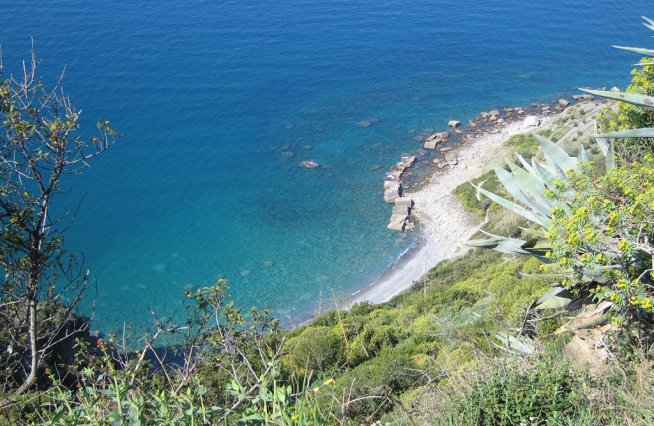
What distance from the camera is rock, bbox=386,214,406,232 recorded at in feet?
102

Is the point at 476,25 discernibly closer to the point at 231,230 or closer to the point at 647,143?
the point at 231,230

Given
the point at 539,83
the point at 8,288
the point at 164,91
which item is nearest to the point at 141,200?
the point at 164,91

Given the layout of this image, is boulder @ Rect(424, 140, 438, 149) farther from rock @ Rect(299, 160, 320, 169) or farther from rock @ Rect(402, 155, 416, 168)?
rock @ Rect(299, 160, 320, 169)

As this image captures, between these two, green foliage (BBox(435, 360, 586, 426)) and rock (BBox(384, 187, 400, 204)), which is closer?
green foliage (BBox(435, 360, 586, 426))

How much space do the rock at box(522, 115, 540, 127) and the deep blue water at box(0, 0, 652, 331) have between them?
14.1ft

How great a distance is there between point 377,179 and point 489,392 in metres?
30.4

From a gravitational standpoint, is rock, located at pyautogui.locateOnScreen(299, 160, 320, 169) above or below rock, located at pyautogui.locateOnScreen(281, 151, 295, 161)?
below

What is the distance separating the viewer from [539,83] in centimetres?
4819

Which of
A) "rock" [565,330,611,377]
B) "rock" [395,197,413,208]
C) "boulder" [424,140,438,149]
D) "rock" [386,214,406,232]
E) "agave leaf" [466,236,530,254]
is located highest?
"agave leaf" [466,236,530,254]

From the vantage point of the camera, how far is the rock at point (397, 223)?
1220 inches

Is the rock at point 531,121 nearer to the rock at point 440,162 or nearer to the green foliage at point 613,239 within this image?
the rock at point 440,162

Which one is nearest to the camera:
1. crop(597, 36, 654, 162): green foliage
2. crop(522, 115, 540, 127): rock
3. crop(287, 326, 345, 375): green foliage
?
crop(597, 36, 654, 162): green foliage

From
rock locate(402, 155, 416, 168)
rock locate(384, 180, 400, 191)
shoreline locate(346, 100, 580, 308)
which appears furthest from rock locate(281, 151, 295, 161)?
shoreline locate(346, 100, 580, 308)

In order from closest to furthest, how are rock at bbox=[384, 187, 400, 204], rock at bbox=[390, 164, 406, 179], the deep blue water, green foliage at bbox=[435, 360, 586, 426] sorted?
1. green foliage at bbox=[435, 360, 586, 426]
2. the deep blue water
3. rock at bbox=[384, 187, 400, 204]
4. rock at bbox=[390, 164, 406, 179]
